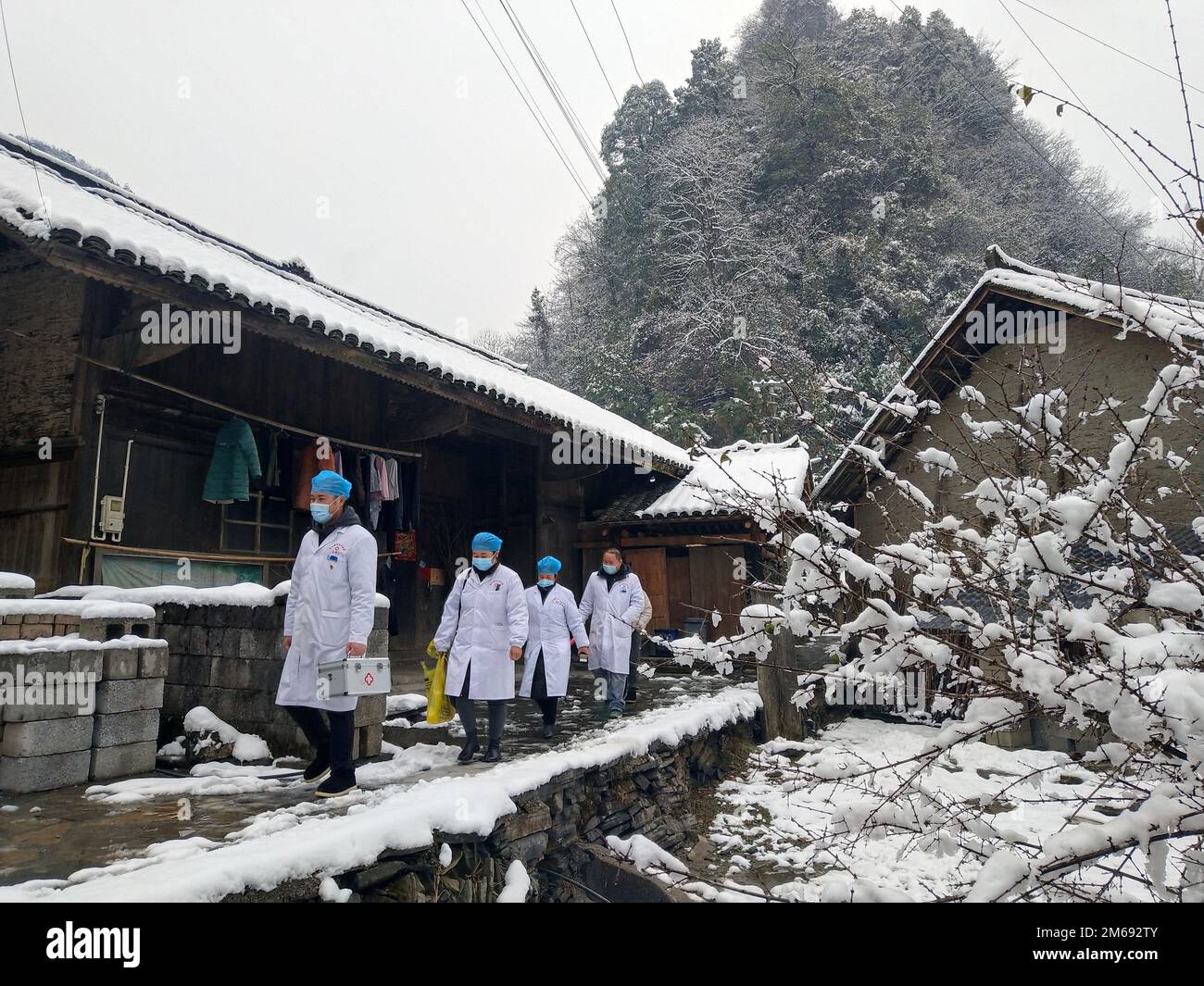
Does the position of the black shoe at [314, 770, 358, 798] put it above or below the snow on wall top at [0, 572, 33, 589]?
below

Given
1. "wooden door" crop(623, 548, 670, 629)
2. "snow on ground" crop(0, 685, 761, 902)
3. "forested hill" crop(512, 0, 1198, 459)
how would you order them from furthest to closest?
"forested hill" crop(512, 0, 1198, 459) < "wooden door" crop(623, 548, 670, 629) < "snow on ground" crop(0, 685, 761, 902)

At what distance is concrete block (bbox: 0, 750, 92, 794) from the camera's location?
4.34 metres

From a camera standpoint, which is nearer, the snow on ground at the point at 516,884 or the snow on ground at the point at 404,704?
the snow on ground at the point at 516,884

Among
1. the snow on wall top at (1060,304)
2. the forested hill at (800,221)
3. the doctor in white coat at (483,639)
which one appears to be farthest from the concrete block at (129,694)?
the forested hill at (800,221)

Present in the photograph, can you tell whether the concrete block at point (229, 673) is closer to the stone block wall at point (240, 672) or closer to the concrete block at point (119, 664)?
the stone block wall at point (240, 672)

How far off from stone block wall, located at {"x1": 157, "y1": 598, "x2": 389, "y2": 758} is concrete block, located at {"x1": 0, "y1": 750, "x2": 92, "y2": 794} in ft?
3.44

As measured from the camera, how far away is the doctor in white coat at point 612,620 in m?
7.92

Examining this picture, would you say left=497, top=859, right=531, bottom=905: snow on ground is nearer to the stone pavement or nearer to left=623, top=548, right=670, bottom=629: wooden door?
the stone pavement

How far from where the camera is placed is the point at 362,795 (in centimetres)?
438

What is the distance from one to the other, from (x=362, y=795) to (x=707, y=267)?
25.4 metres

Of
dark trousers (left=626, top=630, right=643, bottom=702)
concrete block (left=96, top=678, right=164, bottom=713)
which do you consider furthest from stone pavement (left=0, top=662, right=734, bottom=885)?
dark trousers (left=626, top=630, right=643, bottom=702)

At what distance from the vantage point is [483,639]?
5832 mm

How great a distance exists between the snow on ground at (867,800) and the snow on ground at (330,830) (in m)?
1.48
